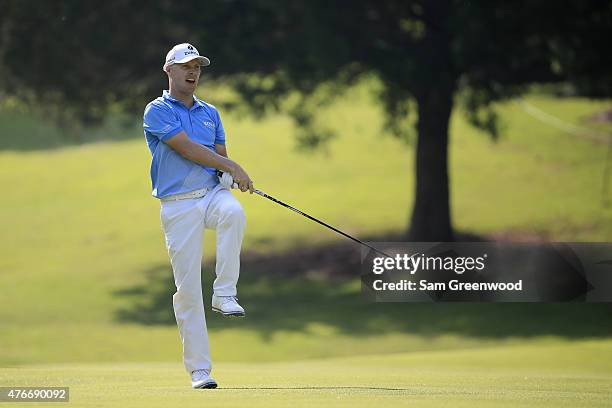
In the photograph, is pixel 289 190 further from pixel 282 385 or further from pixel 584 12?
pixel 282 385

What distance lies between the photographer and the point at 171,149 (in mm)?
8750

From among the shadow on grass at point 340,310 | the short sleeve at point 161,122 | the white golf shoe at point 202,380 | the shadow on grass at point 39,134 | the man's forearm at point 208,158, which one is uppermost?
the shadow on grass at point 39,134

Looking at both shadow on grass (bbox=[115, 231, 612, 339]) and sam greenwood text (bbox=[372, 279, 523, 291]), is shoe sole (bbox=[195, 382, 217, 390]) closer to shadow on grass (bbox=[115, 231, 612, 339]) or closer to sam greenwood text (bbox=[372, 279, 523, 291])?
sam greenwood text (bbox=[372, 279, 523, 291])

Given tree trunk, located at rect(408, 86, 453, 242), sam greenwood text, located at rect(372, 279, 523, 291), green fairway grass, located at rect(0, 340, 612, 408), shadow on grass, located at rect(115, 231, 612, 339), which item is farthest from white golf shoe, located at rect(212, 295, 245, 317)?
tree trunk, located at rect(408, 86, 453, 242)

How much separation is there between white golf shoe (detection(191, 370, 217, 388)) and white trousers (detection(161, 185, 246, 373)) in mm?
33

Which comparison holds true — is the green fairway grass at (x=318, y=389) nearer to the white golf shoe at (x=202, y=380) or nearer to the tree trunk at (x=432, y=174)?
the white golf shoe at (x=202, y=380)

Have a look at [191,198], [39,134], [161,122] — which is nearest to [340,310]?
[191,198]

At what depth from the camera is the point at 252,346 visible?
2006 centimetres

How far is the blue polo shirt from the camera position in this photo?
28.6ft

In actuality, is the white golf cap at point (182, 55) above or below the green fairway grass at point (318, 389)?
above

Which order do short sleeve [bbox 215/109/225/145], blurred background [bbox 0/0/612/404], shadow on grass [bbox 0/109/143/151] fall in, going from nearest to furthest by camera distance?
short sleeve [bbox 215/109/225/145], blurred background [bbox 0/0/612/404], shadow on grass [bbox 0/109/143/151]

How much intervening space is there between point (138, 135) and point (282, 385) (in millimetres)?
41920

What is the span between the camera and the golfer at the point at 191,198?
8617 millimetres

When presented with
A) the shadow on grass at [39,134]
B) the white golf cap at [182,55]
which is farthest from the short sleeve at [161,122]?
the shadow on grass at [39,134]
